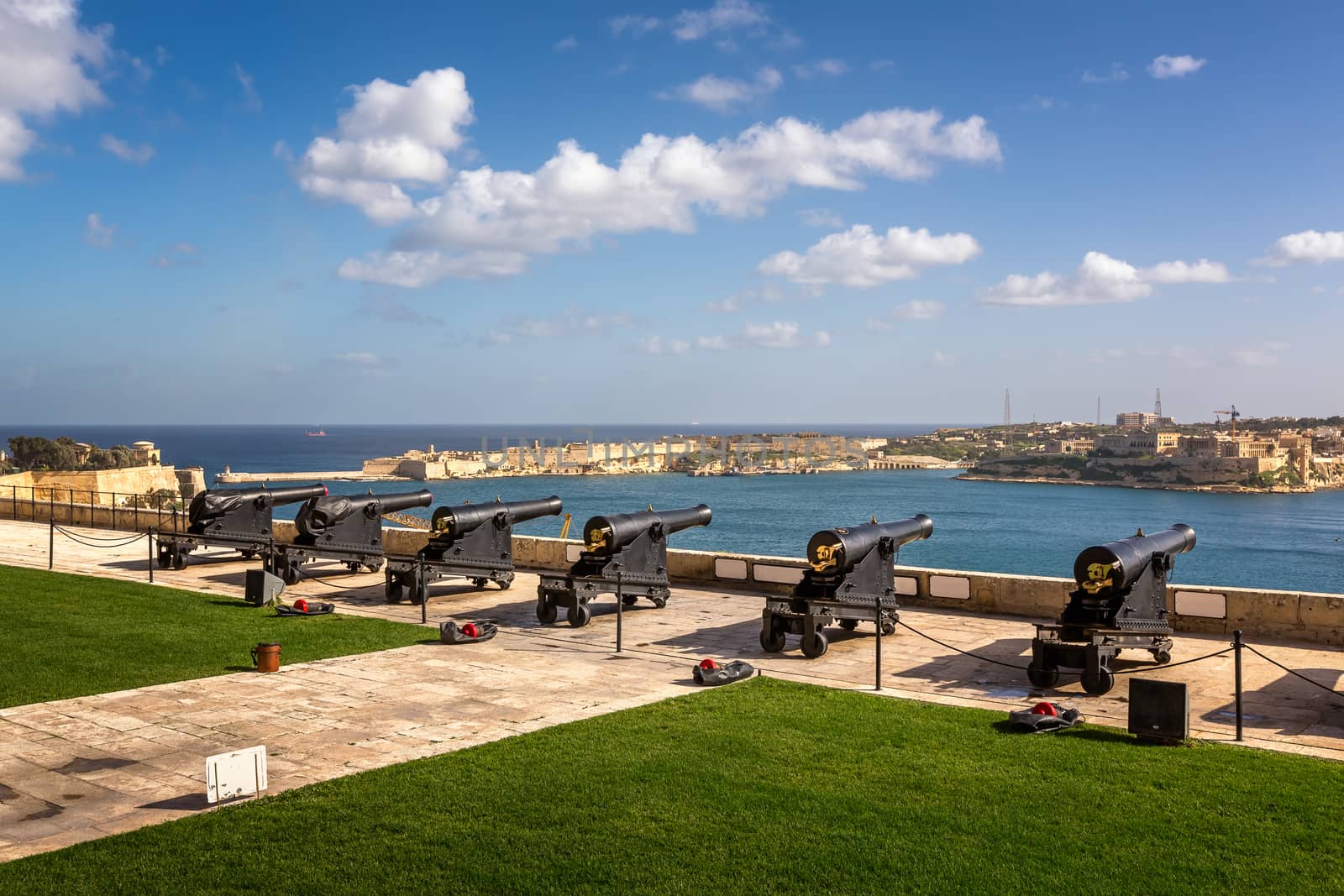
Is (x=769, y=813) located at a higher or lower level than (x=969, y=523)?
higher

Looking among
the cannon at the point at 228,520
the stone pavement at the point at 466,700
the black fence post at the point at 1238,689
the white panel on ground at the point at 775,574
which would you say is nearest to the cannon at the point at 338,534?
the cannon at the point at 228,520

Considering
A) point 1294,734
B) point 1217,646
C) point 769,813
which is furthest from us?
point 1217,646

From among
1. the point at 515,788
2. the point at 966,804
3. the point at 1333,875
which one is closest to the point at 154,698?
the point at 515,788

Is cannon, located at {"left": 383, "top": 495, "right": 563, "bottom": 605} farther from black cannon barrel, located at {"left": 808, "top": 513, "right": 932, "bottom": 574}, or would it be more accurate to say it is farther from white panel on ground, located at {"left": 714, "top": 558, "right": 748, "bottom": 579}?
black cannon barrel, located at {"left": 808, "top": 513, "right": 932, "bottom": 574}

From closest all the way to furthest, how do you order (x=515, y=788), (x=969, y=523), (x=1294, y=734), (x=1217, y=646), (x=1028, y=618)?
1. (x=515, y=788)
2. (x=1294, y=734)
3. (x=1217, y=646)
4. (x=1028, y=618)
5. (x=969, y=523)

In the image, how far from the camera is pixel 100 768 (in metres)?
6.96

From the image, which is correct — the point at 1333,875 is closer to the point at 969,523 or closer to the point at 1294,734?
the point at 1294,734

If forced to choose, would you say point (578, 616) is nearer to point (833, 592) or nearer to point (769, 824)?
point (833, 592)

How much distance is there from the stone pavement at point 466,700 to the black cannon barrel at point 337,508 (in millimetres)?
3337

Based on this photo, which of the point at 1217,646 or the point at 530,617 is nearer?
the point at 1217,646

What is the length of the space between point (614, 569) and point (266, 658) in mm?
4705

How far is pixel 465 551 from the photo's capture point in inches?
597

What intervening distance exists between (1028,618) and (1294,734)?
5.19 m

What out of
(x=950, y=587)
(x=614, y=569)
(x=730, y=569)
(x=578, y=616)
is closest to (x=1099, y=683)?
(x=950, y=587)
